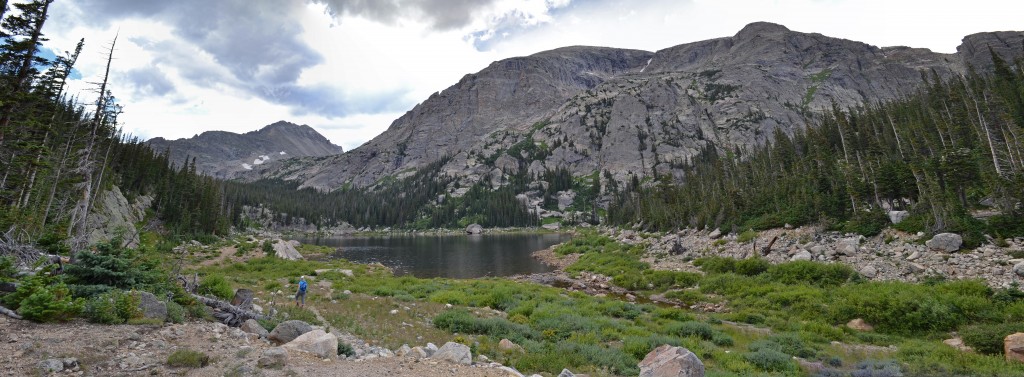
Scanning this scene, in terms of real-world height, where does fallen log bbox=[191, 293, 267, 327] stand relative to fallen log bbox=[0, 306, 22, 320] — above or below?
below

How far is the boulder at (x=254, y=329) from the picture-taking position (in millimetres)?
12344

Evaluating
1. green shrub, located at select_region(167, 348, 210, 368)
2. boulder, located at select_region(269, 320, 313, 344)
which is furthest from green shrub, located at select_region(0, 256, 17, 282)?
boulder, located at select_region(269, 320, 313, 344)

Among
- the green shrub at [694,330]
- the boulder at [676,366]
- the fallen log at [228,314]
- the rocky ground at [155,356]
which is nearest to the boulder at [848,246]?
the green shrub at [694,330]

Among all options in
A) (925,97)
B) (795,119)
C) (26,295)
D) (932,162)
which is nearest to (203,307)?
(26,295)

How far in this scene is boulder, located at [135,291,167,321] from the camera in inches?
446

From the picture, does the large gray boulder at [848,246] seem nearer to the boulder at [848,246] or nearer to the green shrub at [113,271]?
the boulder at [848,246]

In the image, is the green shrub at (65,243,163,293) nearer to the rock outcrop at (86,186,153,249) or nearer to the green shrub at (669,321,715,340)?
the green shrub at (669,321,715,340)

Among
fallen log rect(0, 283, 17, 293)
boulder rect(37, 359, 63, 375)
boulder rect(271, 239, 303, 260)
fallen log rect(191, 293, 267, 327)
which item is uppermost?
fallen log rect(0, 283, 17, 293)

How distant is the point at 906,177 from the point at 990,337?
3227 centimetres

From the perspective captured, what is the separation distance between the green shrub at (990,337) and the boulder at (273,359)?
22.5 meters

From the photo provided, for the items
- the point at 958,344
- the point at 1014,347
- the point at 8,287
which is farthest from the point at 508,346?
the point at 958,344

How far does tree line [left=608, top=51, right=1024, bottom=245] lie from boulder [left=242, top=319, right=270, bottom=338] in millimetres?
37711

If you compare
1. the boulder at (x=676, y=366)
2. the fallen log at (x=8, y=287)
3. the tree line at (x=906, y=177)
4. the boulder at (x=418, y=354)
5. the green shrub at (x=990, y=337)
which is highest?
the tree line at (x=906, y=177)

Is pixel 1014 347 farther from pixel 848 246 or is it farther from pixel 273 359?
pixel 273 359
